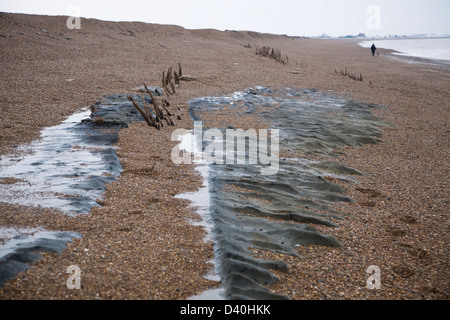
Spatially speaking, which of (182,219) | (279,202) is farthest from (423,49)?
(182,219)

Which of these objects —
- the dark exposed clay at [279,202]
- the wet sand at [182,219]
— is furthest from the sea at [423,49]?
the dark exposed clay at [279,202]

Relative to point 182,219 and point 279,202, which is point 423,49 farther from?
point 182,219

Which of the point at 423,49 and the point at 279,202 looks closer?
the point at 279,202

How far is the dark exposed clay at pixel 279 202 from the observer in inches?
146

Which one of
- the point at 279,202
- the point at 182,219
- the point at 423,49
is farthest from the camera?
the point at 423,49

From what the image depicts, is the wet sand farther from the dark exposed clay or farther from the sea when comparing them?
the sea

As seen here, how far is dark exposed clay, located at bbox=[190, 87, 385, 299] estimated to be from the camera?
3707mm

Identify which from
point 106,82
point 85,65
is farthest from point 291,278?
point 85,65

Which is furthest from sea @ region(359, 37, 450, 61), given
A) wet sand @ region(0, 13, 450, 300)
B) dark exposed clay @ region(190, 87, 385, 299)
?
dark exposed clay @ region(190, 87, 385, 299)

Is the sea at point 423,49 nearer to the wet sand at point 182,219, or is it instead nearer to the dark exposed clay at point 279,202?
the wet sand at point 182,219

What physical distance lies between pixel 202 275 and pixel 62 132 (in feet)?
19.0

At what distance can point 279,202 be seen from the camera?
211 inches

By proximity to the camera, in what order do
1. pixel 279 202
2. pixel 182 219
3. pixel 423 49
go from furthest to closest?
pixel 423 49
pixel 279 202
pixel 182 219

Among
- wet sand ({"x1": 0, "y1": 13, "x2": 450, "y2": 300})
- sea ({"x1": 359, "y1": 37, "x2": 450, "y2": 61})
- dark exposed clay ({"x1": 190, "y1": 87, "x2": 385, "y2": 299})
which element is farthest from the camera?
sea ({"x1": 359, "y1": 37, "x2": 450, "y2": 61})
